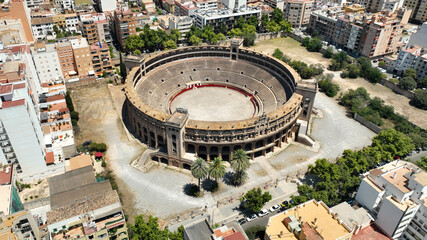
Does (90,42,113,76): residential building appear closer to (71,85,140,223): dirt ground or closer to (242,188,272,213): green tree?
(71,85,140,223): dirt ground

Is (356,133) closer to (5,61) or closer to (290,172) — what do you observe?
(290,172)

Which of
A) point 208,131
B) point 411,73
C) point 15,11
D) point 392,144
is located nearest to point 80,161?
point 208,131

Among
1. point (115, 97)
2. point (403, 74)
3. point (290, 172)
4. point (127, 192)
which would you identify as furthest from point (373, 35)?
point (127, 192)

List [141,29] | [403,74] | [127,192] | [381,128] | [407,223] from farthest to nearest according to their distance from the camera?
[141,29], [403,74], [381,128], [127,192], [407,223]

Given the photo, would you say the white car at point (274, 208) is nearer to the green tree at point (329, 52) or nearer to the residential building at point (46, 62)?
the residential building at point (46, 62)

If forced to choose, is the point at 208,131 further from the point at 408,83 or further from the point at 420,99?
the point at 408,83

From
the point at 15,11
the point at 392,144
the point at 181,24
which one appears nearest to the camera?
the point at 392,144
